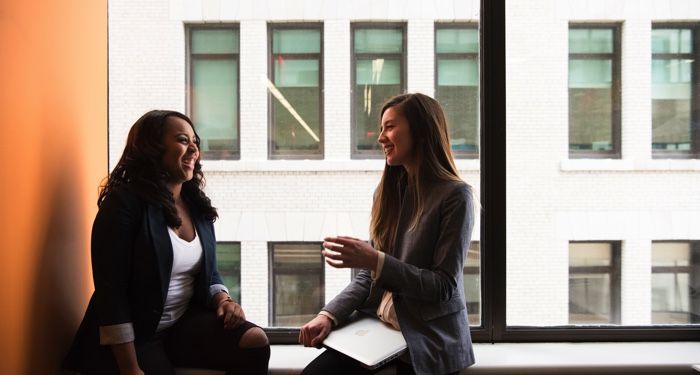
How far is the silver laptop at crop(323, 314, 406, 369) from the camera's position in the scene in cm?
168

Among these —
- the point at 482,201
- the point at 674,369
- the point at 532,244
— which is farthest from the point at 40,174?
the point at 674,369

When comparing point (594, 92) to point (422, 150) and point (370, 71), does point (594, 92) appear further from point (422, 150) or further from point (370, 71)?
point (422, 150)

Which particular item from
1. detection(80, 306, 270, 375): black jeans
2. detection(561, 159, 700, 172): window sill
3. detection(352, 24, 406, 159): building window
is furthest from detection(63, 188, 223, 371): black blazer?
detection(561, 159, 700, 172): window sill

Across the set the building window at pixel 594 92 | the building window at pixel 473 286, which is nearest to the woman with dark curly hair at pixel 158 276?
the building window at pixel 473 286

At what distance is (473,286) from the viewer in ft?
8.32

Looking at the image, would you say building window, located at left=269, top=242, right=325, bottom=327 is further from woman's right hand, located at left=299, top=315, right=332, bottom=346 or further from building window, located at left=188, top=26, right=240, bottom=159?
woman's right hand, located at left=299, top=315, right=332, bottom=346

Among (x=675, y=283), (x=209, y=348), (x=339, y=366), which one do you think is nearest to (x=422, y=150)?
(x=339, y=366)

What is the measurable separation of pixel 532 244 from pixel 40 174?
6.72 feet

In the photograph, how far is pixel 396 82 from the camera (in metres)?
2.56

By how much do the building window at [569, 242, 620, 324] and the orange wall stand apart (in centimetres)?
216

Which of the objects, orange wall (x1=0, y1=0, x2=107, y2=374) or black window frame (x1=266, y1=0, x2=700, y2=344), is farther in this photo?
black window frame (x1=266, y1=0, x2=700, y2=344)

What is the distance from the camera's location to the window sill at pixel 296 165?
2527 mm

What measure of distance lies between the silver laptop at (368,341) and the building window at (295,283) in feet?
2.10

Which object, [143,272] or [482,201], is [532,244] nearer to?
[482,201]
